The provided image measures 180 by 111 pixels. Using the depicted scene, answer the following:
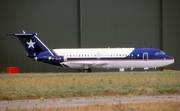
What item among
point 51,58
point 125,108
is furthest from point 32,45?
point 125,108

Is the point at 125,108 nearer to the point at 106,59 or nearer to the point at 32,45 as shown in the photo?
the point at 106,59

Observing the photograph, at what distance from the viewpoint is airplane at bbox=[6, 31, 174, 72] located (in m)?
49.8

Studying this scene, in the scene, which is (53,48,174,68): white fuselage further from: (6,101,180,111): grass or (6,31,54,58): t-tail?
(6,101,180,111): grass

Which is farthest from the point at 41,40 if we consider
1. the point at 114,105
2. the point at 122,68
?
the point at 114,105

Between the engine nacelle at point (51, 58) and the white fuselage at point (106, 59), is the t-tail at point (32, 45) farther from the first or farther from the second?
the white fuselage at point (106, 59)

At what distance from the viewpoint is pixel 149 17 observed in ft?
179

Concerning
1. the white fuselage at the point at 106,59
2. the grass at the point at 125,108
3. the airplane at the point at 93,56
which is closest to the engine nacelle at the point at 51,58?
the airplane at the point at 93,56

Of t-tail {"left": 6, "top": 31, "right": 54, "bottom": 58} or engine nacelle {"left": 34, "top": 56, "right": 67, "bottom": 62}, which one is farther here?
t-tail {"left": 6, "top": 31, "right": 54, "bottom": 58}

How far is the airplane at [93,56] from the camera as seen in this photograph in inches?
1960

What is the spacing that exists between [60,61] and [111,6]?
9.57 meters

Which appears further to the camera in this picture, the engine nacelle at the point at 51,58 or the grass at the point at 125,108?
the engine nacelle at the point at 51,58

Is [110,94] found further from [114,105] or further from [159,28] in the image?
[159,28]

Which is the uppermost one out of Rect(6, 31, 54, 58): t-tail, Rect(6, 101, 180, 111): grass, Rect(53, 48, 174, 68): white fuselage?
Rect(6, 31, 54, 58): t-tail

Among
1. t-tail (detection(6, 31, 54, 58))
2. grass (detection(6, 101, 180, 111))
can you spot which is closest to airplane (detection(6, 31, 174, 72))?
t-tail (detection(6, 31, 54, 58))
